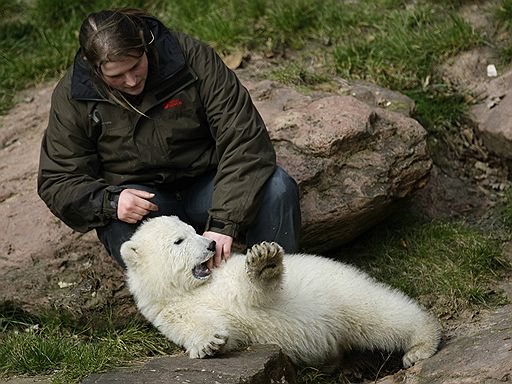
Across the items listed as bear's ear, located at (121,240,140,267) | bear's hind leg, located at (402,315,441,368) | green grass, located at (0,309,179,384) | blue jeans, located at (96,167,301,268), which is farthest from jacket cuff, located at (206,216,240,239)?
bear's hind leg, located at (402,315,441,368)

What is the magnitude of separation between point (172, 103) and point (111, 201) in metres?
0.72

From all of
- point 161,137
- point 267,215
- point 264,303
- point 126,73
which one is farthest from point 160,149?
point 264,303

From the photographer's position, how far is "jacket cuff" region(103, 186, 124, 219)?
5789mm

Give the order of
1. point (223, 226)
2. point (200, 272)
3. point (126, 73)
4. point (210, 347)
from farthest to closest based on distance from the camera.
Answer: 1. point (223, 226)
2. point (126, 73)
3. point (200, 272)
4. point (210, 347)

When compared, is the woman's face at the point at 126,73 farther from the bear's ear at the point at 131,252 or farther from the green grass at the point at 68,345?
the green grass at the point at 68,345

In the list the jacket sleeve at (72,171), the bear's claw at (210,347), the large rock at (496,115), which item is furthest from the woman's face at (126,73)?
the large rock at (496,115)

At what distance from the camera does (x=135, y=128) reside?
19.4 ft

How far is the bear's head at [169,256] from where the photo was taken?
5332 mm

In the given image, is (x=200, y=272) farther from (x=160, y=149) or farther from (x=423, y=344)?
(x=423, y=344)

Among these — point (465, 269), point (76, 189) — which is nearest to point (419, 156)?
point (465, 269)

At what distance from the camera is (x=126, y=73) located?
5.49m

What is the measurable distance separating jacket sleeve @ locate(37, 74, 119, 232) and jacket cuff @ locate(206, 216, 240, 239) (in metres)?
0.62

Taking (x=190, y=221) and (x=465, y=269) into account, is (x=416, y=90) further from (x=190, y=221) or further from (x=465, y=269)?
(x=190, y=221)

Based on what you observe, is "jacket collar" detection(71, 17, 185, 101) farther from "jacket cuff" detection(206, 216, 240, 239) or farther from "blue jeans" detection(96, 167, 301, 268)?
"jacket cuff" detection(206, 216, 240, 239)
